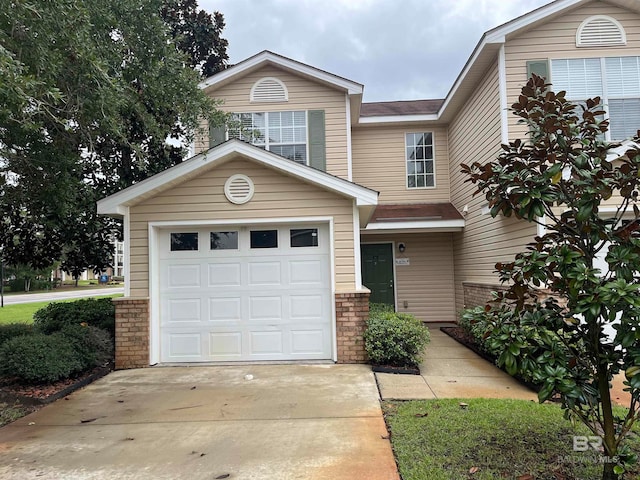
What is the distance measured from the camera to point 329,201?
23.7 ft

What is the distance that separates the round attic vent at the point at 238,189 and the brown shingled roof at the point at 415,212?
166 inches

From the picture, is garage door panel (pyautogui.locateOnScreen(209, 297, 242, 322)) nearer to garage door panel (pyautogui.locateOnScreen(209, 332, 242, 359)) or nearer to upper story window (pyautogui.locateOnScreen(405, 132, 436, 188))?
garage door panel (pyautogui.locateOnScreen(209, 332, 242, 359))

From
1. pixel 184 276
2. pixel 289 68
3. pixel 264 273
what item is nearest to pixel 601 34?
pixel 289 68

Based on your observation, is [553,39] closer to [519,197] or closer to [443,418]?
[519,197]

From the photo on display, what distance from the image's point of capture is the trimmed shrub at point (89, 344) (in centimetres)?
665

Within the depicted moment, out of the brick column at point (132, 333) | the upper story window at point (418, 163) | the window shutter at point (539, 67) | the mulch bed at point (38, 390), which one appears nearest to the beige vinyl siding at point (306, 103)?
the upper story window at point (418, 163)

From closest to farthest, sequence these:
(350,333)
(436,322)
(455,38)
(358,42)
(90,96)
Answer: (90,96)
(350,333)
(436,322)
(455,38)
(358,42)

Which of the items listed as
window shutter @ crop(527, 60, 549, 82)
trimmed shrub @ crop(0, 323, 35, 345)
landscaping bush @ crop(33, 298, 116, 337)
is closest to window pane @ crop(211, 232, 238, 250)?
landscaping bush @ crop(33, 298, 116, 337)

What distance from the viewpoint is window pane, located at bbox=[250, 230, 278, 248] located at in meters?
7.42

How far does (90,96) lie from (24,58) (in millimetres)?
807

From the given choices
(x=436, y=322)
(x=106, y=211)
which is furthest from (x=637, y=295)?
(x=436, y=322)

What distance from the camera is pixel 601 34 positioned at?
323 inches

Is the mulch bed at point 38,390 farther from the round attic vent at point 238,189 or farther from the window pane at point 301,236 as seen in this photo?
the window pane at point 301,236

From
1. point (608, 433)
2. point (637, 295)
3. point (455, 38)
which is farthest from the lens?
point (455, 38)
